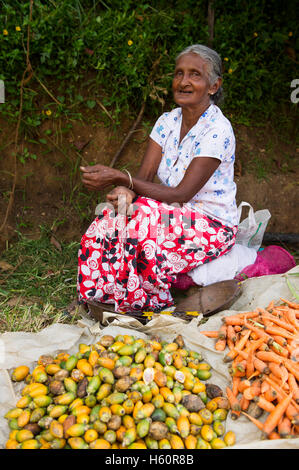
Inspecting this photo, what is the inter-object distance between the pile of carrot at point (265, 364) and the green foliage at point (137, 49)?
237cm

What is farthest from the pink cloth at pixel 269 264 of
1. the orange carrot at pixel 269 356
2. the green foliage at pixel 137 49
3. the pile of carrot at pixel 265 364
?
the green foliage at pixel 137 49

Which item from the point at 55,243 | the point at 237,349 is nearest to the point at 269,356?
the point at 237,349

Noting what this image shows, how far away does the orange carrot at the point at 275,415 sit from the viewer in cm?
164

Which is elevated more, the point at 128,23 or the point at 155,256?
the point at 128,23

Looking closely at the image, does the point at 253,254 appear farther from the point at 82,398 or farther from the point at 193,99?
the point at 82,398

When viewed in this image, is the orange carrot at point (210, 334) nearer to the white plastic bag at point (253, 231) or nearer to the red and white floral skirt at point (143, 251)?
the red and white floral skirt at point (143, 251)

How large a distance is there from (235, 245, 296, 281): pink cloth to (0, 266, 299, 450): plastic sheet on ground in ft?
0.84

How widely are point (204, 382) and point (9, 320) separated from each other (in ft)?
4.52

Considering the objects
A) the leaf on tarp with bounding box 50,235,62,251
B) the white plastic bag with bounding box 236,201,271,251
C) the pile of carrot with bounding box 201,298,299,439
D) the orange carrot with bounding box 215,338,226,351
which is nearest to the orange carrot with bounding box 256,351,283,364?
the pile of carrot with bounding box 201,298,299,439

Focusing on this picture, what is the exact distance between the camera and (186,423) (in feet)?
5.54

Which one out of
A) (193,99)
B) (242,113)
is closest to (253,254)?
(193,99)

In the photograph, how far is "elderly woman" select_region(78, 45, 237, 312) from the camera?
2.39 metres

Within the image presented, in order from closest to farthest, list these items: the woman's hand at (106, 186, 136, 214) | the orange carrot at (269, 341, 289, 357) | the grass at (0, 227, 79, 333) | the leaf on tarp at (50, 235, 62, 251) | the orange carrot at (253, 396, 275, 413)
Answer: the orange carrot at (253, 396, 275, 413) < the orange carrot at (269, 341, 289, 357) < the woman's hand at (106, 186, 136, 214) < the grass at (0, 227, 79, 333) < the leaf on tarp at (50, 235, 62, 251)

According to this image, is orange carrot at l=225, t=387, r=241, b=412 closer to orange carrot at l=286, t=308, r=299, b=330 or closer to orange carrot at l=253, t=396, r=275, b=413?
orange carrot at l=253, t=396, r=275, b=413
